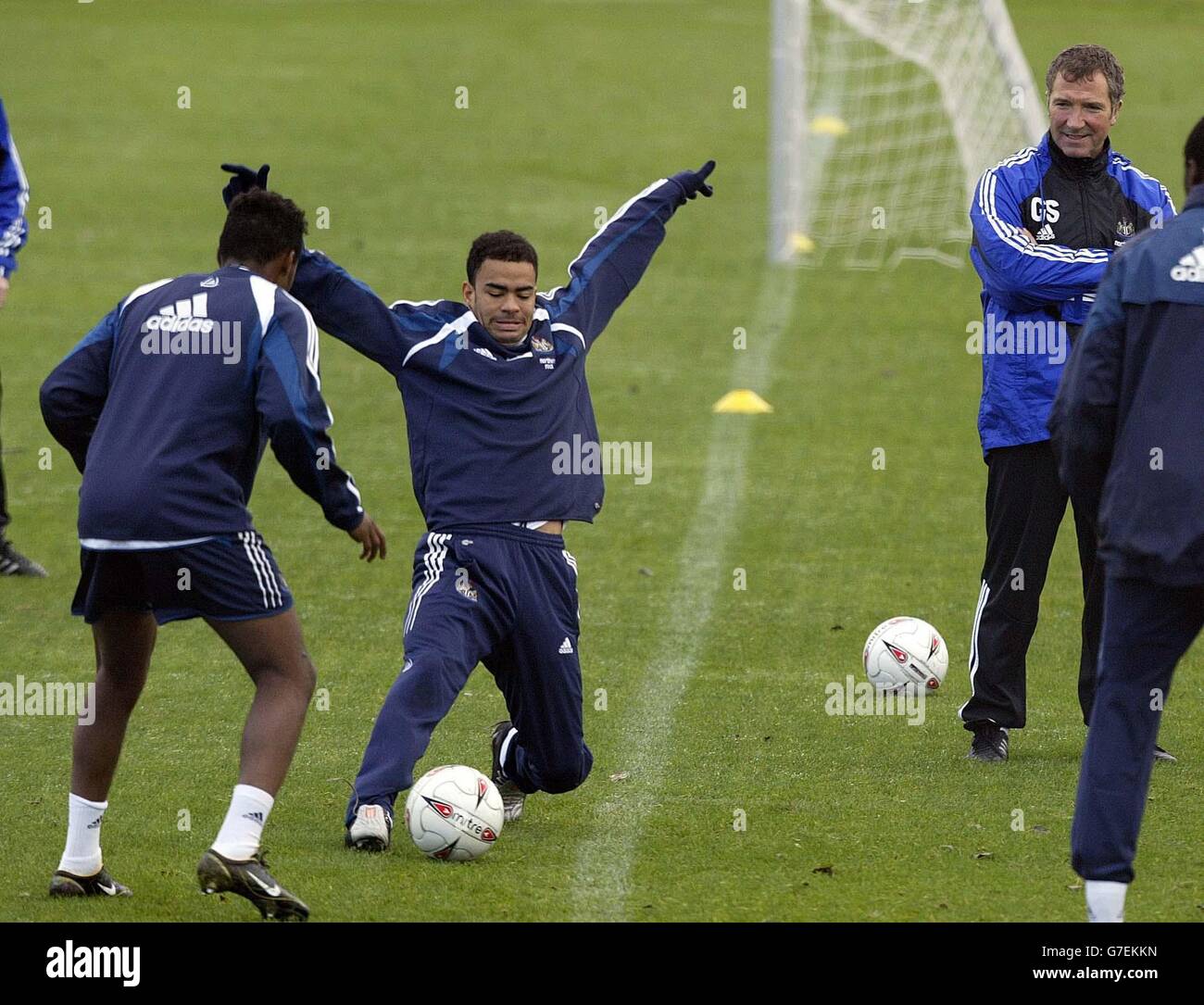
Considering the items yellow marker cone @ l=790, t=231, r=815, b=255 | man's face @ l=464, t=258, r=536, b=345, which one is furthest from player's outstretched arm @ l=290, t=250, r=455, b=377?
yellow marker cone @ l=790, t=231, r=815, b=255

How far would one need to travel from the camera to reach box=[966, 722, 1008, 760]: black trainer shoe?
6.77 m

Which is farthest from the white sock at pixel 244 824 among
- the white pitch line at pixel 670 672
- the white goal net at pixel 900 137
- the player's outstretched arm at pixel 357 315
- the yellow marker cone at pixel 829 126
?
the yellow marker cone at pixel 829 126

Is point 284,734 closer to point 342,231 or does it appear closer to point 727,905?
point 727,905

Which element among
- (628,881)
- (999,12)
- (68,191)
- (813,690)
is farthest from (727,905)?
(68,191)

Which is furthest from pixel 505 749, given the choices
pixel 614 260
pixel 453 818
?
pixel 614 260

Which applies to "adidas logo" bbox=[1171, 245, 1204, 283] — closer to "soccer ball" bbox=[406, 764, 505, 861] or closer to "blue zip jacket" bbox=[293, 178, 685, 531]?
"blue zip jacket" bbox=[293, 178, 685, 531]

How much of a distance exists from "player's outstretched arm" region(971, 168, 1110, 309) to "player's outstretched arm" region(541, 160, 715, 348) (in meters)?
1.01

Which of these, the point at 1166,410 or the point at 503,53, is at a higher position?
the point at 503,53

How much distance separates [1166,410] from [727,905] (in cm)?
183

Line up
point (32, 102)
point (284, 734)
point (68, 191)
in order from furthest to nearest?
point (32, 102), point (68, 191), point (284, 734)

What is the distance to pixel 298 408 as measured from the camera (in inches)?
195

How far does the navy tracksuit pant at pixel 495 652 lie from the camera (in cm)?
570

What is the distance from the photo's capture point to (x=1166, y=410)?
4555mm

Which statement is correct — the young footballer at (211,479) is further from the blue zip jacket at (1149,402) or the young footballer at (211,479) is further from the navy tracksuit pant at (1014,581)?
the navy tracksuit pant at (1014,581)
